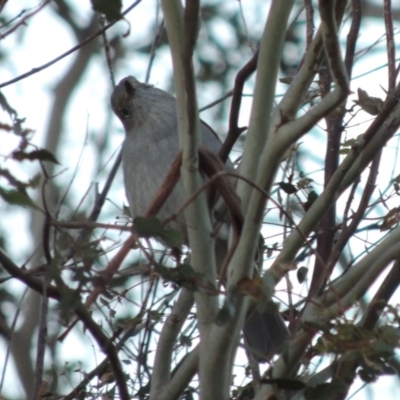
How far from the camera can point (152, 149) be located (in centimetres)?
416

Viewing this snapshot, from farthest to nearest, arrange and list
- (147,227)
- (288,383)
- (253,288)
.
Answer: (288,383), (253,288), (147,227)

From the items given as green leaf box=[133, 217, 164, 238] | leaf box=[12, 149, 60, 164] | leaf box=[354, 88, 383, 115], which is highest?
leaf box=[354, 88, 383, 115]

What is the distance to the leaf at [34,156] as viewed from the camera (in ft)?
5.91

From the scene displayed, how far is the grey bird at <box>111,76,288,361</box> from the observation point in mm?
3725

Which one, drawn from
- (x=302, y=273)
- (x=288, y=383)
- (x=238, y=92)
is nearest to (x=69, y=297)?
(x=288, y=383)

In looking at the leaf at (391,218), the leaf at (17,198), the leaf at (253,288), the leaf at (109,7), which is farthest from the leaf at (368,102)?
the leaf at (17,198)

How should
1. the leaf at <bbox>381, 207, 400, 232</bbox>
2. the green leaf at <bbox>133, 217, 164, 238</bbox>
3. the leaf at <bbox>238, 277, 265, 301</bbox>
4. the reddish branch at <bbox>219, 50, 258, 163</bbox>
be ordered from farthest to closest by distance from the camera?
the leaf at <bbox>381, 207, 400, 232</bbox> → the reddish branch at <bbox>219, 50, 258, 163</bbox> → the leaf at <bbox>238, 277, 265, 301</bbox> → the green leaf at <bbox>133, 217, 164, 238</bbox>

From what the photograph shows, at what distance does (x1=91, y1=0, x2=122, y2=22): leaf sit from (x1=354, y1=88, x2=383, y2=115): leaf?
1.18m

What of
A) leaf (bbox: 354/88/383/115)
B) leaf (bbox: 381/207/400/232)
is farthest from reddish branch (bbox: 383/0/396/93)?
leaf (bbox: 381/207/400/232)

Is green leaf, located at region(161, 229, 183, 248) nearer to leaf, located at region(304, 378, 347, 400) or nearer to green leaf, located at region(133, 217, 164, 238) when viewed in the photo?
green leaf, located at region(133, 217, 164, 238)

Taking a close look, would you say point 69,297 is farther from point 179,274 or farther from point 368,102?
point 368,102

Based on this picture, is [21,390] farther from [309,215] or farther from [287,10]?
[287,10]

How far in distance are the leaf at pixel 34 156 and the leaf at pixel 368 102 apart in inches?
55.5

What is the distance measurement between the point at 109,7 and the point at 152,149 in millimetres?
2200
